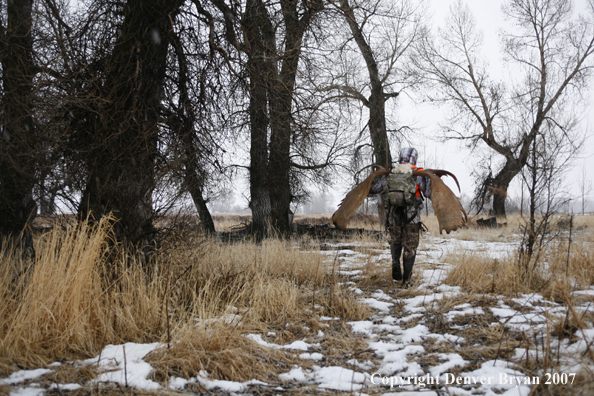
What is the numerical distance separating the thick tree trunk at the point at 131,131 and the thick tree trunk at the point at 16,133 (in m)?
1.04

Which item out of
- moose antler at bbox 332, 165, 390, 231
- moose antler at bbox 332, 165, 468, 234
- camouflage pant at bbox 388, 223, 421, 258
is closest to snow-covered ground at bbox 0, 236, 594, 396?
moose antler at bbox 332, 165, 468, 234

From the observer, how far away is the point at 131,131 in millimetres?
4566

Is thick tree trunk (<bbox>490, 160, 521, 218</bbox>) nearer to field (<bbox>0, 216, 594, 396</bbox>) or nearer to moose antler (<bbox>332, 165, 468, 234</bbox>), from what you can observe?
moose antler (<bbox>332, 165, 468, 234</bbox>)

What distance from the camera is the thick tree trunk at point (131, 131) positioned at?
14.4 ft

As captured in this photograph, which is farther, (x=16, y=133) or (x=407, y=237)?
(x=407, y=237)

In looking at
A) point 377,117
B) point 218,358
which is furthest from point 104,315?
point 377,117

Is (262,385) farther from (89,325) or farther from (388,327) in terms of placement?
(388,327)

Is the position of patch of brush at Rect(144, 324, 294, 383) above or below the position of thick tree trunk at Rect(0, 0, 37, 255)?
below

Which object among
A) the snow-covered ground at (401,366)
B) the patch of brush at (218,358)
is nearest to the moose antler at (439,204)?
the snow-covered ground at (401,366)

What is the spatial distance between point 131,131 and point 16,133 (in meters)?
1.83

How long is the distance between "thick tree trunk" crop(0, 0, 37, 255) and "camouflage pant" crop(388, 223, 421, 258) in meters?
4.82

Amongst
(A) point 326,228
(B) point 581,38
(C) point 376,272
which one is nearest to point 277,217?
(A) point 326,228

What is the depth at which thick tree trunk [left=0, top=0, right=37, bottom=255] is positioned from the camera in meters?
4.96

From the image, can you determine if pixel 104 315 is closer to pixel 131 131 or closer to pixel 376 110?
pixel 131 131
